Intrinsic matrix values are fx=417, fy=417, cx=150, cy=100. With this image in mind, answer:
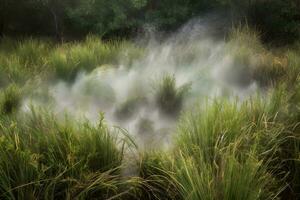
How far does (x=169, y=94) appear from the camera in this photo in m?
4.24

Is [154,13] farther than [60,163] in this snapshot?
Yes

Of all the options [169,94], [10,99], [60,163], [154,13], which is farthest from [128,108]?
[154,13]

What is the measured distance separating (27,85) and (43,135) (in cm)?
177

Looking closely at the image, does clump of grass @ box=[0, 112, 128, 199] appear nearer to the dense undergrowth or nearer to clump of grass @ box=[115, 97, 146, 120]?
the dense undergrowth

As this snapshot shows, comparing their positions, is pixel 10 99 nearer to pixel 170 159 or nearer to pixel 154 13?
pixel 170 159

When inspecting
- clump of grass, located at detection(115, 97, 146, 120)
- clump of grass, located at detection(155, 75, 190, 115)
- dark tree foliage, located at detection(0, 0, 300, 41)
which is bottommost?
clump of grass, located at detection(115, 97, 146, 120)

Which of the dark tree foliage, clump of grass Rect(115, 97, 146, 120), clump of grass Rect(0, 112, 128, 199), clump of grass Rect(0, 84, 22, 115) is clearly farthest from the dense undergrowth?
the dark tree foliage

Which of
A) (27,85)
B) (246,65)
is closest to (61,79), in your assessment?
(27,85)

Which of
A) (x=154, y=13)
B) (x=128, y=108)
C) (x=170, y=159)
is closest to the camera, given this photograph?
(x=170, y=159)

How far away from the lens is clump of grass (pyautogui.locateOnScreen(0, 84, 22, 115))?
12.5 feet

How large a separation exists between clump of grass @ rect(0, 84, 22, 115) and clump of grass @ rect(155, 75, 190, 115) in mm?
1359

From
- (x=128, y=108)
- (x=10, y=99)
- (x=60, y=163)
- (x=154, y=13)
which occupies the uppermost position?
(x=154, y=13)

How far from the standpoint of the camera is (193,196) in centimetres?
220

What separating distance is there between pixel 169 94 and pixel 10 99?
1.54 metres
